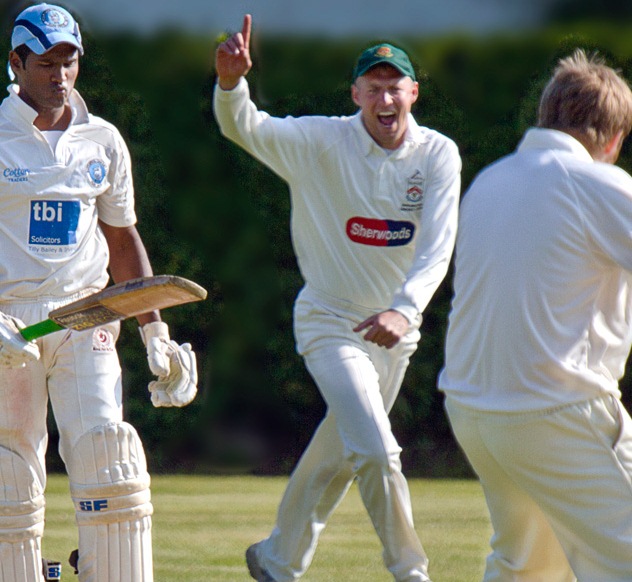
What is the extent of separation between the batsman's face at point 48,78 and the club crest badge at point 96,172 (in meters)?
0.22

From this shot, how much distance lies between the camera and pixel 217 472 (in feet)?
34.1

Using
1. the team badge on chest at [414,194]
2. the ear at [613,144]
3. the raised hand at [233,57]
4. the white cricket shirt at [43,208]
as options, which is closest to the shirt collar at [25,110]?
the white cricket shirt at [43,208]

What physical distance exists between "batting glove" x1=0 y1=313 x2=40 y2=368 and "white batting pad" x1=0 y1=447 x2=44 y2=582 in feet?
0.99

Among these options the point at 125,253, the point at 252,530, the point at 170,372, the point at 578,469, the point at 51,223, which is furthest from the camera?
the point at 252,530

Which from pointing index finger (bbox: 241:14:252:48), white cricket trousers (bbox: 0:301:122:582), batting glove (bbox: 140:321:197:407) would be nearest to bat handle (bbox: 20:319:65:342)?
white cricket trousers (bbox: 0:301:122:582)

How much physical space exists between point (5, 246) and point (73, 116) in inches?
19.8

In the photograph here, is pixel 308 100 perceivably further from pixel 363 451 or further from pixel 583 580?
pixel 583 580

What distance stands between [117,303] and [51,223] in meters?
0.40

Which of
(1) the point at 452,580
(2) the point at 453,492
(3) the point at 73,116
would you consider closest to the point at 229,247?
(2) the point at 453,492

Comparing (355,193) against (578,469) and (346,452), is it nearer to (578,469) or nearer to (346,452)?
(346,452)

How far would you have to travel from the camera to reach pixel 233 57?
5.08m

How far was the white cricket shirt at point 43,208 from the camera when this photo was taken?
4547mm

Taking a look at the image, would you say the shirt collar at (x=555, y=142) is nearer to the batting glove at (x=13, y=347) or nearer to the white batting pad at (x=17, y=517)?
the batting glove at (x=13, y=347)

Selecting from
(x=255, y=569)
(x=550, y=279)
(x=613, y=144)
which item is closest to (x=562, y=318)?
(x=550, y=279)
